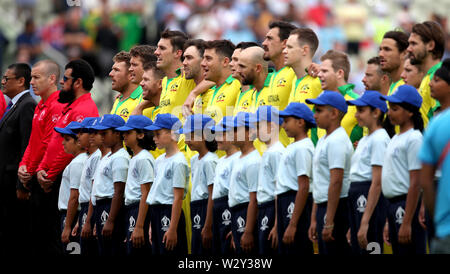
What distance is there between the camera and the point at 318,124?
8742mm

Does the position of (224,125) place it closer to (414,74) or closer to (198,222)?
(198,222)

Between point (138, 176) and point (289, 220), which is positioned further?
point (138, 176)

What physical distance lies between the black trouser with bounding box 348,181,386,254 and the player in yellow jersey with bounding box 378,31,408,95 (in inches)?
56.3

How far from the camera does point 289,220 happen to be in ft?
28.5

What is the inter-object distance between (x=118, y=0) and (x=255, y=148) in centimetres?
1215

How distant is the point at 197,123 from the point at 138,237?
4.39 feet

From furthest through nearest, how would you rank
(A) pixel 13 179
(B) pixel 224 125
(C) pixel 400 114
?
1. (A) pixel 13 179
2. (B) pixel 224 125
3. (C) pixel 400 114

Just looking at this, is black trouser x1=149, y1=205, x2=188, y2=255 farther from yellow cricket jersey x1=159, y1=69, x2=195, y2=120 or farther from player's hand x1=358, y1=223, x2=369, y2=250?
player's hand x1=358, y1=223, x2=369, y2=250

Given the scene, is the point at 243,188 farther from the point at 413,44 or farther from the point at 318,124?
the point at 413,44

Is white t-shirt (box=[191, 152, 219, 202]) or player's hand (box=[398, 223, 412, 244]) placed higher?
white t-shirt (box=[191, 152, 219, 202])

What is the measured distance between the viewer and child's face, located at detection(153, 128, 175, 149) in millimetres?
9859

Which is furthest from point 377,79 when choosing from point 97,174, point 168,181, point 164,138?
point 97,174

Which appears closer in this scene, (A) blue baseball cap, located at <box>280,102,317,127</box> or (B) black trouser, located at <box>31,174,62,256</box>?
(A) blue baseball cap, located at <box>280,102,317,127</box>

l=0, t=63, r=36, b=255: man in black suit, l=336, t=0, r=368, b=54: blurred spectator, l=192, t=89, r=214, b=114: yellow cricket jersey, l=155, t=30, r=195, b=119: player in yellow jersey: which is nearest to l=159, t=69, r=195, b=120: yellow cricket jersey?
l=155, t=30, r=195, b=119: player in yellow jersey
